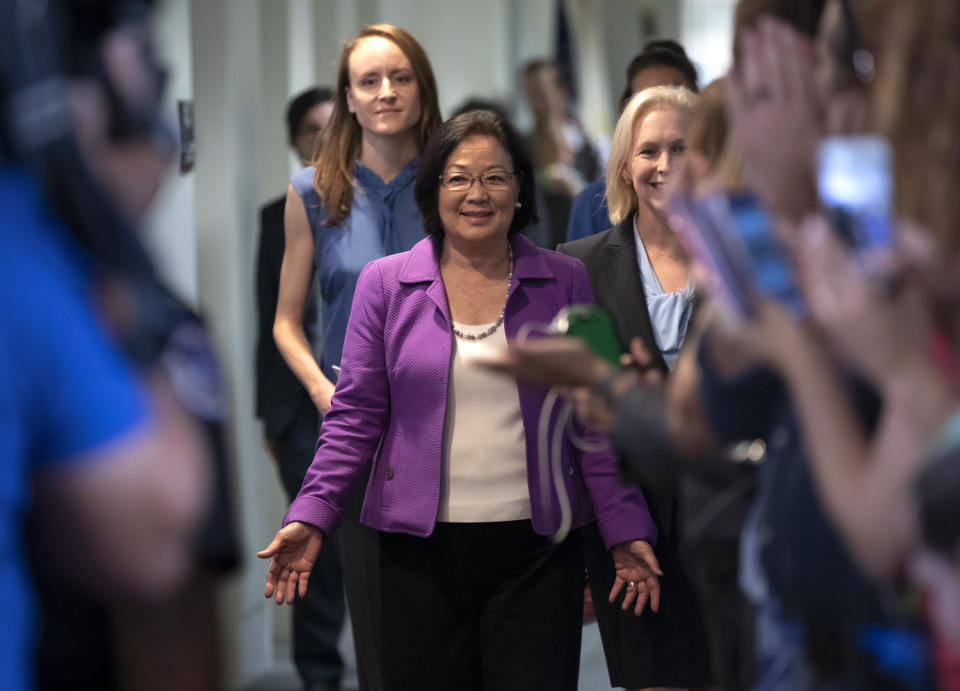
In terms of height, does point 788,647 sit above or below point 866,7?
below

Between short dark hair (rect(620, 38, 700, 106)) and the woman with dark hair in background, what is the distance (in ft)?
2.92

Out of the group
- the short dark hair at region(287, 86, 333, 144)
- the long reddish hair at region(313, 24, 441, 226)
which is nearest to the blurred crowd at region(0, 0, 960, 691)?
the long reddish hair at region(313, 24, 441, 226)

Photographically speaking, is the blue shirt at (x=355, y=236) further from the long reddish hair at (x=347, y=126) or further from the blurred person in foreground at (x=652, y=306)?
the blurred person in foreground at (x=652, y=306)

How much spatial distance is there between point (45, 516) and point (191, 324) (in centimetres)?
27

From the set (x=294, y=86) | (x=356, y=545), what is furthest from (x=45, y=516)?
(x=294, y=86)

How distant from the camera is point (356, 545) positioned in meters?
3.34

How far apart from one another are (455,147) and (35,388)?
80.4 inches

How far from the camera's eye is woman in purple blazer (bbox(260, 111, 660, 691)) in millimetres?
2844

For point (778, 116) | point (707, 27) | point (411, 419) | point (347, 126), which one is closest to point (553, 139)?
point (347, 126)

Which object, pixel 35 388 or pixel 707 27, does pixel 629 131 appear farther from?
pixel 707 27

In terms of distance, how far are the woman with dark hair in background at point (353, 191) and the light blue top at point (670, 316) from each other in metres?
0.78

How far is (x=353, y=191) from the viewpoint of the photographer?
3762 millimetres

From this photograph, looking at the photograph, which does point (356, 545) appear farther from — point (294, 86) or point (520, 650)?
point (294, 86)

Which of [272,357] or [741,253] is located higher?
[741,253]
